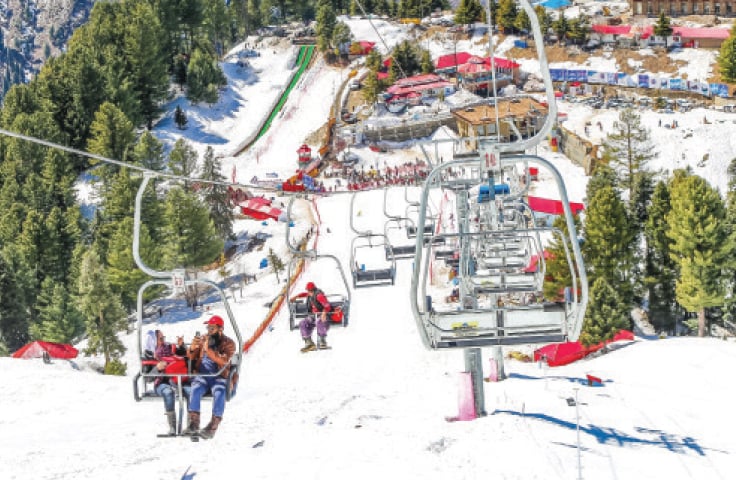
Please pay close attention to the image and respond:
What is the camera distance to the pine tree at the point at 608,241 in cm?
4262

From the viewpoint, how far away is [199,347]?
13.2m

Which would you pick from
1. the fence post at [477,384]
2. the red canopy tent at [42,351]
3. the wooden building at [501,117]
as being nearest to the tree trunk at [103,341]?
the red canopy tent at [42,351]

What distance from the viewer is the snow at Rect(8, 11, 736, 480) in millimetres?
17797

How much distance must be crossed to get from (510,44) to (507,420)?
8165 cm

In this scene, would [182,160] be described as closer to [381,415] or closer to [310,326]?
[310,326]

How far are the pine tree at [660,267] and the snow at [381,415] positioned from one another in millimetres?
9296

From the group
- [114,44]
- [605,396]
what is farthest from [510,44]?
[605,396]

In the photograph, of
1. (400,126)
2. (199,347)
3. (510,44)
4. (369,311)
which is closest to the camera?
(199,347)

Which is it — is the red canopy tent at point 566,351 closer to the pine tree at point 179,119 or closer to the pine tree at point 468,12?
the pine tree at point 179,119

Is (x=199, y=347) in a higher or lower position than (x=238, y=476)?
higher

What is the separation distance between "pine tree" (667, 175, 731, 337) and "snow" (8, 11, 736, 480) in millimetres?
5001

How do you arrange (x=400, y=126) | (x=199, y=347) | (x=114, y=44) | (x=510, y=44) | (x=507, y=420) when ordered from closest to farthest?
(x=199, y=347), (x=507, y=420), (x=400, y=126), (x=114, y=44), (x=510, y=44)

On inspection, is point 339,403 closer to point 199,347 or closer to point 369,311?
point 199,347

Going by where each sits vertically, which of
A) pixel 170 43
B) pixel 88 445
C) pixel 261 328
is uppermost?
pixel 170 43
